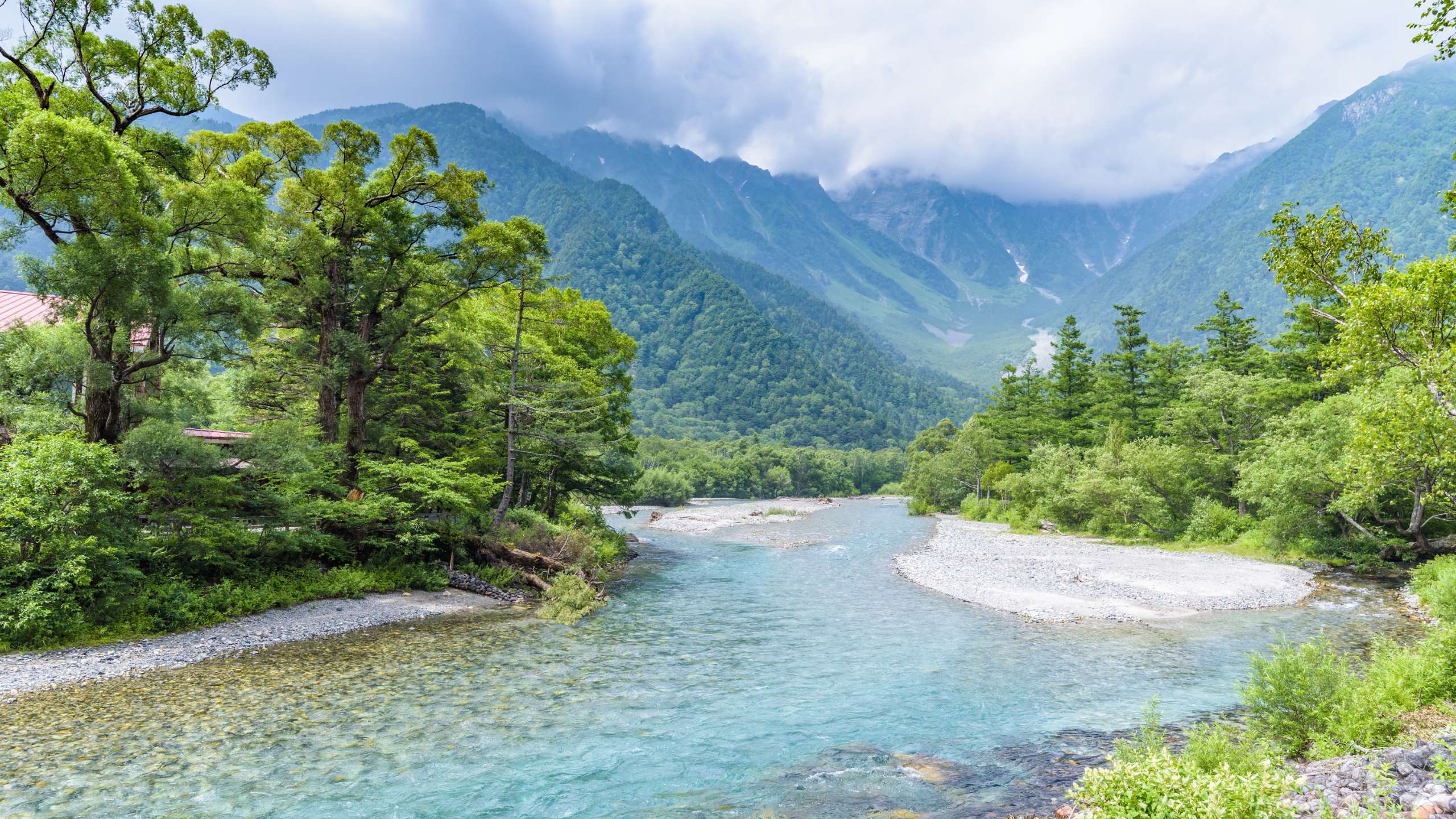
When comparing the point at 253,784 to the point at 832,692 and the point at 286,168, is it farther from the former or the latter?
the point at 286,168

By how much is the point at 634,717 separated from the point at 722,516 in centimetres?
5916

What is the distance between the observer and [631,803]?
8812 mm

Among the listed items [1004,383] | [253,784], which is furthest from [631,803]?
[1004,383]

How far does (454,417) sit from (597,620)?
1199cm

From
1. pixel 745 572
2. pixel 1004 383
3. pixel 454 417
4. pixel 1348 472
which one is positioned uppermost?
pixel 1004 383

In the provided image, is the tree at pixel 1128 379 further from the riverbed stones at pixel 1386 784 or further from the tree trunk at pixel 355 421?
the tree trunk at pixel 355 421

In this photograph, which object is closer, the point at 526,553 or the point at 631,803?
the point at 631,803

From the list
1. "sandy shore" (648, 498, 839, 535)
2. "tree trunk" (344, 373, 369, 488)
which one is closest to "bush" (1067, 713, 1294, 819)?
"tree trunk" (344, 373, 369, 488)

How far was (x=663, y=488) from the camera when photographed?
3787 inches

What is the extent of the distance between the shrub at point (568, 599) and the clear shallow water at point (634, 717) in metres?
0.72

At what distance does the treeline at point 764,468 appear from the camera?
123000mm

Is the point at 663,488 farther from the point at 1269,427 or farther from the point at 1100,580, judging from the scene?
the point at 1100,580

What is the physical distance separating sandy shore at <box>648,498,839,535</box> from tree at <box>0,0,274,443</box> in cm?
4009

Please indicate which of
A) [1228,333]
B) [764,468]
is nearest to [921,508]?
[1228,333]
